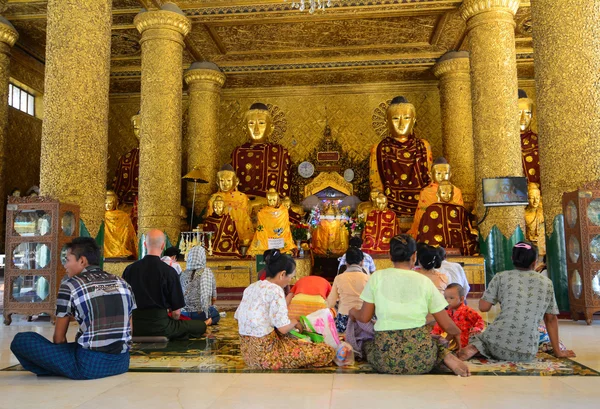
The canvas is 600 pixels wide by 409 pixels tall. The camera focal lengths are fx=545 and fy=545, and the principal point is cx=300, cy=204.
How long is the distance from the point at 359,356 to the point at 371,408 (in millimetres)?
1309

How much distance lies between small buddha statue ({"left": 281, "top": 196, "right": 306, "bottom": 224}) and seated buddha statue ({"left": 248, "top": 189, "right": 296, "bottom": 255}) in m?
0.76

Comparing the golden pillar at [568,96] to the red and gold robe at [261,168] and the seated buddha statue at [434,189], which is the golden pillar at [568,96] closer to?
the seated buddha statue at [434,189]

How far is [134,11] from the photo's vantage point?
9.89 metres

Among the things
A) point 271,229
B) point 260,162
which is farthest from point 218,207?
point 260,162

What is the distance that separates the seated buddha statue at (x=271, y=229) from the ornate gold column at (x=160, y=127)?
1.35 m

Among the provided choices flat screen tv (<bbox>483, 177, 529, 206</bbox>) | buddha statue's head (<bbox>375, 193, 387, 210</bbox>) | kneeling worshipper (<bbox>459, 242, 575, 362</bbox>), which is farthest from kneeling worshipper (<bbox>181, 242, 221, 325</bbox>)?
buddha statue's head (<bbox>375, 193, 387, 210</bbox>)

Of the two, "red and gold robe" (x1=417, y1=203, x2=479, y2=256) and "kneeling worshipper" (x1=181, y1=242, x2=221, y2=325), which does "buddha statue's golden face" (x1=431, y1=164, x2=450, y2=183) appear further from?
"kneeling worshipper" (x1=181, y1=242, x2=221, y2=325)

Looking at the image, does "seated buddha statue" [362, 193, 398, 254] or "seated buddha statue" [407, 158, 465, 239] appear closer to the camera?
"seated buddha statue" [362, 193, 398, 254]

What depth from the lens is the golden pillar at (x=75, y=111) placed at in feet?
19.6

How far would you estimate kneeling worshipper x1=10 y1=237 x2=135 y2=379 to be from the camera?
3117mm

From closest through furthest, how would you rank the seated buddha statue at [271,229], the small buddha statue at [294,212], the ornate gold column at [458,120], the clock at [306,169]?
the seated buddha statue at [271,229] → the small buddha statue at [294,212] → the ornate gold column at [458,120] → the clock at [306,169]

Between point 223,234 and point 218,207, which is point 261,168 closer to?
point 218,207

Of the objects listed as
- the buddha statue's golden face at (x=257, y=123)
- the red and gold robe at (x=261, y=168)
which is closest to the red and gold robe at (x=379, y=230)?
the red and gold robe at (x=261, y=168)

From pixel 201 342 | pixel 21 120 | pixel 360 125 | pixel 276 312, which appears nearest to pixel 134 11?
pixel 21 120
